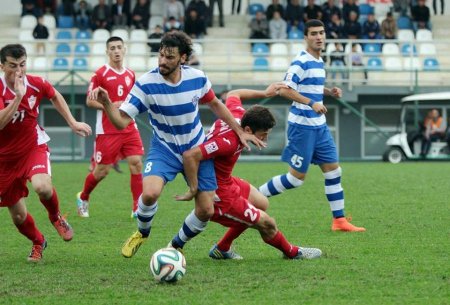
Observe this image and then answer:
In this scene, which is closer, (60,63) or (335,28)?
(60,63)

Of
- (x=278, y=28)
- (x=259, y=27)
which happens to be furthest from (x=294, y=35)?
(x=259, y=27)

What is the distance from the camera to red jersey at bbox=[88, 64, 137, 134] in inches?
532

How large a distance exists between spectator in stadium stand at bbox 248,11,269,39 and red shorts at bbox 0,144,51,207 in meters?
23.5

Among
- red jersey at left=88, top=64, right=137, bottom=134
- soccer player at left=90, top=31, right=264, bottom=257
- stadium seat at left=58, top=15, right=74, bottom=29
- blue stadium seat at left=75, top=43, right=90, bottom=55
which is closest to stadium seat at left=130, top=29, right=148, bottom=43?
blue stadium seat at left=75, top=43, right=90, bottom=55

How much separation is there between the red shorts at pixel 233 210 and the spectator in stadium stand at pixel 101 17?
24.2m

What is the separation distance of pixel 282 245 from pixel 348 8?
82.0 feet

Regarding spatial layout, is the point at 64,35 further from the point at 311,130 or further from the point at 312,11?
the point at 311,130

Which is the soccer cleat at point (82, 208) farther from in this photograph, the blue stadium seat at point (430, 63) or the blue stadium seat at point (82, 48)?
the blue stadium seat at point (430, 63)

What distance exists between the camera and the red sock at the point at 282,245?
29.5 feet

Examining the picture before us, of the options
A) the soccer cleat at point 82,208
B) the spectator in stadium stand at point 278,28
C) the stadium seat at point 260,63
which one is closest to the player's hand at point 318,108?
the soccer cleat at point 82,208

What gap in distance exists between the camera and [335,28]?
32.2 m

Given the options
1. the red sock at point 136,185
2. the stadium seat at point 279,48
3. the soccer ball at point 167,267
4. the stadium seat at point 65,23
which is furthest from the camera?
the stadium seat at point 65,23

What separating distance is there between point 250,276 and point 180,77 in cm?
180

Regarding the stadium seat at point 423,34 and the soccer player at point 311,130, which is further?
the stadium seat at point 423,34
